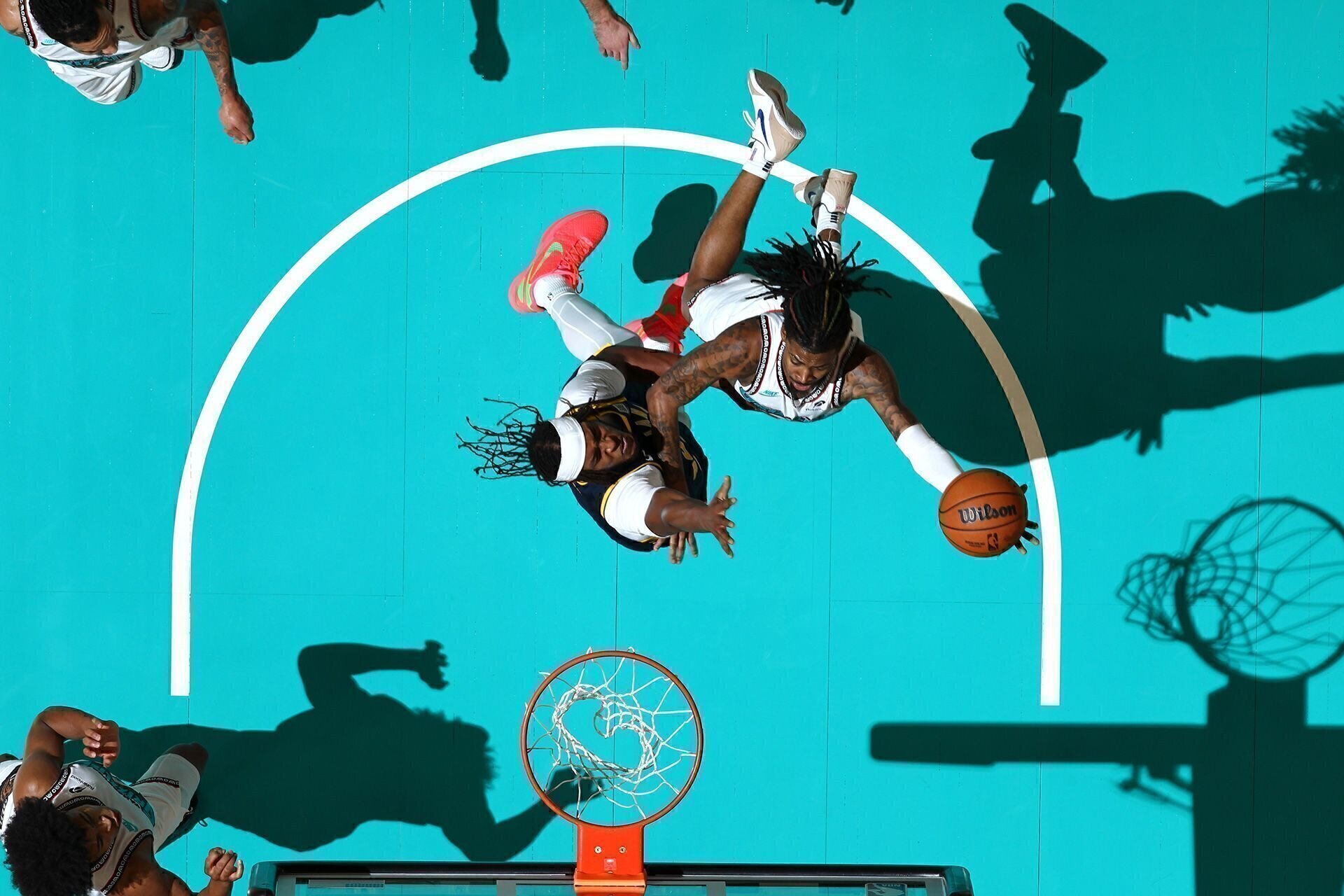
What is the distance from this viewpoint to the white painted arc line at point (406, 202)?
23.1ft

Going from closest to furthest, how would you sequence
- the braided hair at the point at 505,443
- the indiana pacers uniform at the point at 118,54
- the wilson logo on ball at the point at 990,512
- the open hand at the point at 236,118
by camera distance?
the wilson logo on ball at the point at 990,512 < the indiana pacers uniform at the point at 118,54 < the open hand at the point at 236,118 < the braided hair at the point at 505,443

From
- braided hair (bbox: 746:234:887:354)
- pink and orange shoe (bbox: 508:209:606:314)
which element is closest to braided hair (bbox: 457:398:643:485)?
pink and orange shoe (bbox: 508:209:606:314)

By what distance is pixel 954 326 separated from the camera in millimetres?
7086

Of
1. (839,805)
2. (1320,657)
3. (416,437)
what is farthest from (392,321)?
(1320,657)

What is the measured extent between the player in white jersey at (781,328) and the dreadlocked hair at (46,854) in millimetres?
3207

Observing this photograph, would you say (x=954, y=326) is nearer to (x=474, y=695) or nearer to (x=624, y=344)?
(x=624, y=344)

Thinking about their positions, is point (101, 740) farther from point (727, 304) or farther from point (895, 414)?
point (895, 414)

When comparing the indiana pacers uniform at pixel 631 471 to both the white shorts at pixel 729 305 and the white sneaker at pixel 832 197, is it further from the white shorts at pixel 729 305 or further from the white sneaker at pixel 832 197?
the white sneaker at pixel 832 197

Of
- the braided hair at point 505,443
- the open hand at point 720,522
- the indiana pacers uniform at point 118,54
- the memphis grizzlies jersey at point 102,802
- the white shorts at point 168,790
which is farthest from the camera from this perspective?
the braided hair at point 505,443

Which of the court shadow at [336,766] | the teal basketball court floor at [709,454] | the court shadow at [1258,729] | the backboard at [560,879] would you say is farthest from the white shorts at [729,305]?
the court shadow at [1258,729]

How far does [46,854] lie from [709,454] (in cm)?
405

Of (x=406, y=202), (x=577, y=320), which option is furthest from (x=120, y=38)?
(x=577, y=320)

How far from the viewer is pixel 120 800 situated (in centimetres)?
574

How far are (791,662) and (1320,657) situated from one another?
3.33m
